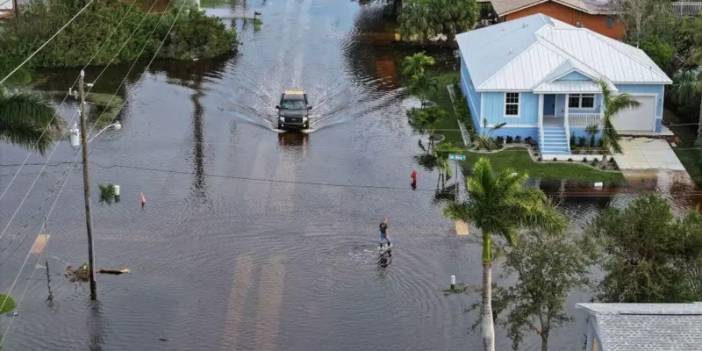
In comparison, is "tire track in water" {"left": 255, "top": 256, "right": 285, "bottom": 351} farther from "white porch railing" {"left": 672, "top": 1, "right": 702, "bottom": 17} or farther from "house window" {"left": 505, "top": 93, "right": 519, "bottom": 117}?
"white porch railing" {"left": 672, "top": 1, "right": 702, "bottom": 17}

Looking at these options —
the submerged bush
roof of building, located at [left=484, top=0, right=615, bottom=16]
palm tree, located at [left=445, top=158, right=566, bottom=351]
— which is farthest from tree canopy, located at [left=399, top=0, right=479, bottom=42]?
palm tree, located at [left=445, top=158, right=566, bottom=351]

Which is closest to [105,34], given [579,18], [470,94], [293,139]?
[293,139]

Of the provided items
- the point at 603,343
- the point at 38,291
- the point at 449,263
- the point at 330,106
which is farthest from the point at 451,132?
the point at 603,343

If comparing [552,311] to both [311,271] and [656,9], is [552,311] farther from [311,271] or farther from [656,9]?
[656,9]

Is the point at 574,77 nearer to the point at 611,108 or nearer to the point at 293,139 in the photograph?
the point at 611,108

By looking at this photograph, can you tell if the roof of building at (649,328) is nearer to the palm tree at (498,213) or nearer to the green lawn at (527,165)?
the palm tree at (498,213)

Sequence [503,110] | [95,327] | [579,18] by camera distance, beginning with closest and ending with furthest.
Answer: [95,327] < [503,110] < [579,18]
